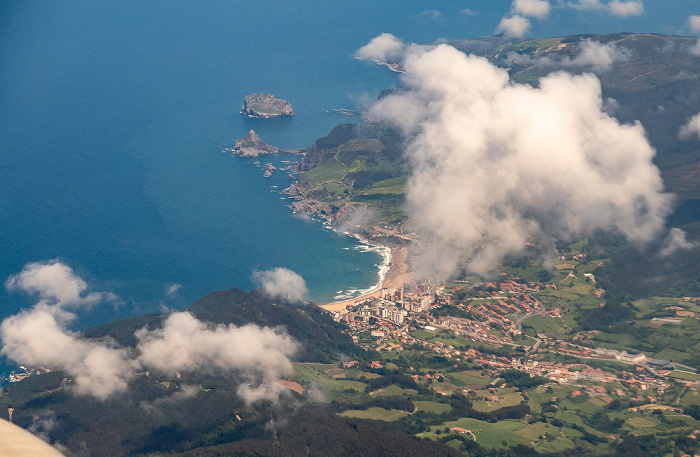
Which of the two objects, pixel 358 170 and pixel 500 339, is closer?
pixel 500 339

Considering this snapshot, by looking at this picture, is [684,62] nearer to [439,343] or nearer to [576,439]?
[439,343]

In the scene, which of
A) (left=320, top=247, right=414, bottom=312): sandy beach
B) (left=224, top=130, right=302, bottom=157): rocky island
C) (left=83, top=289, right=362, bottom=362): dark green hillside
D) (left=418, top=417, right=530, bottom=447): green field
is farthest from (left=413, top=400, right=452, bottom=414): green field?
(left=224, top=130, right=302, bottom=157): rocky island

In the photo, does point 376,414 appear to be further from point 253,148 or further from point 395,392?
point 253,148

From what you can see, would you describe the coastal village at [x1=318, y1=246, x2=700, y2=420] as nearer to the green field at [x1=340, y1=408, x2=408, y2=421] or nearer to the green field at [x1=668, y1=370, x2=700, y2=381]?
the green field at [x1=668, y1=370, x2=700, y2=381]

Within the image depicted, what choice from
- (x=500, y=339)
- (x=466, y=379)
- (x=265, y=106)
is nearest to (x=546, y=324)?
(x=500, y=339)

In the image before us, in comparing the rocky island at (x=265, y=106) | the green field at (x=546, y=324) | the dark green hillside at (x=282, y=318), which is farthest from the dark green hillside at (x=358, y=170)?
the dark green hillside at (x=282, y=318)

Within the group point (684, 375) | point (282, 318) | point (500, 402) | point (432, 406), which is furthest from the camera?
point (282, 318)

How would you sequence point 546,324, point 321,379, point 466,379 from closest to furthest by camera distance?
point 321,379 < point 466,379 < point 546,324
